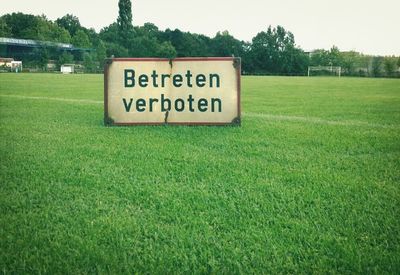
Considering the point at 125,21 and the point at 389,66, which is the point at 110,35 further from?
the point at 389,66

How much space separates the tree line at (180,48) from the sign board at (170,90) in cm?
6465

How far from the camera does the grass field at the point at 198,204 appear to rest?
1.96 metres

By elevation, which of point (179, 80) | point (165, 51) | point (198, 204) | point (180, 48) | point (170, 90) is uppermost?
point (180, 48)

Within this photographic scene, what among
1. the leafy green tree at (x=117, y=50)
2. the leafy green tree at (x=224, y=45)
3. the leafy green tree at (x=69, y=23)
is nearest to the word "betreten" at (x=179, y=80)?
the leafy green tree at (x=117, y=50)

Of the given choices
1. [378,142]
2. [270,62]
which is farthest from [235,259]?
[270,62]

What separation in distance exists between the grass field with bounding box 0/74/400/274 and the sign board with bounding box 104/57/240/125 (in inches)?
34.3

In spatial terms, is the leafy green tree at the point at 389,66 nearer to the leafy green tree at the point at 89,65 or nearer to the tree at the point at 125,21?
the leafy green tree at the point at 89,65

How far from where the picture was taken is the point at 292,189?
116 inches

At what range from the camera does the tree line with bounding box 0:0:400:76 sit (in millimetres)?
69125

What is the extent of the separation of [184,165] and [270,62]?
8227cm

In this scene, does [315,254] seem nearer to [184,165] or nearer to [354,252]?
[354,252]

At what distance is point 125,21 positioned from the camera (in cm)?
9588

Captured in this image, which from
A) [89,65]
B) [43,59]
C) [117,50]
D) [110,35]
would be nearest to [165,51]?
[117,50]

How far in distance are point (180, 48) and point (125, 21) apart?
51.5 feet
